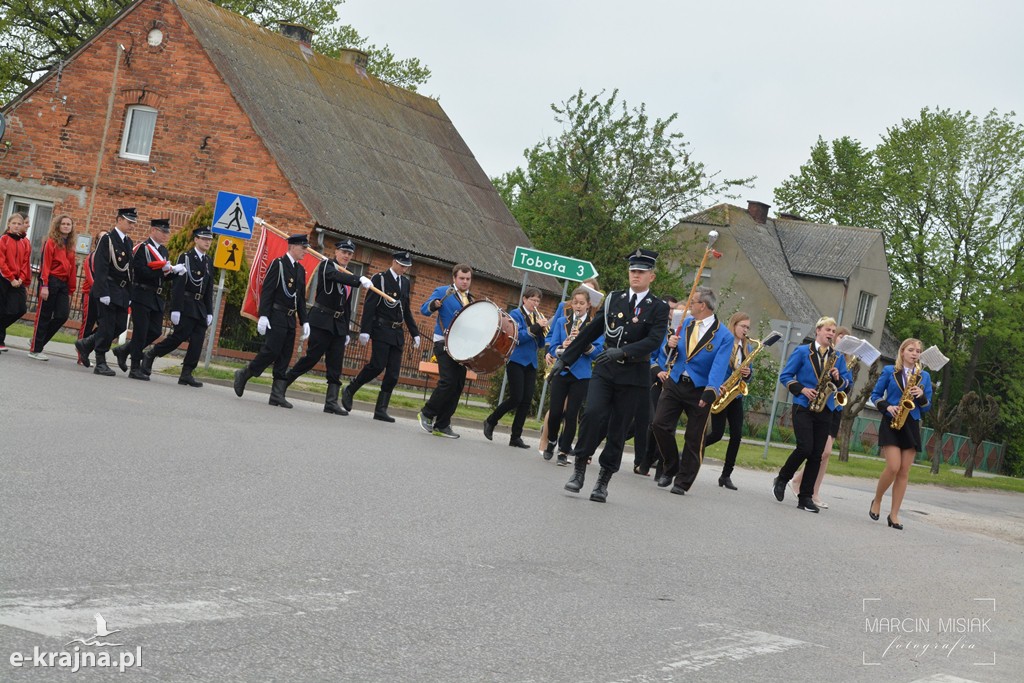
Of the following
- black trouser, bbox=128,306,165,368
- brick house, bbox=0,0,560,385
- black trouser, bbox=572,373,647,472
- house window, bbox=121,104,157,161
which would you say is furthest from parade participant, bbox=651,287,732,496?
house window, bbox=121,104,157,161

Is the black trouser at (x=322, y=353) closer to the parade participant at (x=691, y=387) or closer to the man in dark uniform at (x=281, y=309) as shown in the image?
the man in dark uniform at (x=281, y=309)

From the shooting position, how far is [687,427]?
14234 millimetres

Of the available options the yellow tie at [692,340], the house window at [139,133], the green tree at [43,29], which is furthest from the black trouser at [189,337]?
the green tree at [43,29]

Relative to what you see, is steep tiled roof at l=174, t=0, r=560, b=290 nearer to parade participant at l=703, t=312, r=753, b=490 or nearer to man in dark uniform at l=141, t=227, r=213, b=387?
man in dark uniform at l=141, t=227, r=213, b=387

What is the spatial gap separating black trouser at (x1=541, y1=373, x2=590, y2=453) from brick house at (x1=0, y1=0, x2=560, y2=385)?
53.1 feet

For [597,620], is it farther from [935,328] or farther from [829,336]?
[935,328]

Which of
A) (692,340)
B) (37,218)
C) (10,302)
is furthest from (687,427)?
(37,218)

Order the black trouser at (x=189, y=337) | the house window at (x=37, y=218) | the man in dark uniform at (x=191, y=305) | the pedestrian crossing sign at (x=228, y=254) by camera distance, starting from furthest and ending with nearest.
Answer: the house window at (x=37, y=218), the pedestrian crossing sign at (x=228, y=254), the black trouser at (x=189, y=337), the man in dark uniform at (x=191, y=305)

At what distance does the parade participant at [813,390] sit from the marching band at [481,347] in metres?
0.02

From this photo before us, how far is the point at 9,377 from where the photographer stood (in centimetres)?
1362

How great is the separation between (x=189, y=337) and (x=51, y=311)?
5.71 ft

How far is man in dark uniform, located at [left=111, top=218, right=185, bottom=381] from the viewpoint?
Answer: 16781 millimetres

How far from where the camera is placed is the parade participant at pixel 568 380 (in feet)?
48.8

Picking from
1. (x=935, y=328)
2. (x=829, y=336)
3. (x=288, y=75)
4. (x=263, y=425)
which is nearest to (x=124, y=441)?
(x=263, y=425)
